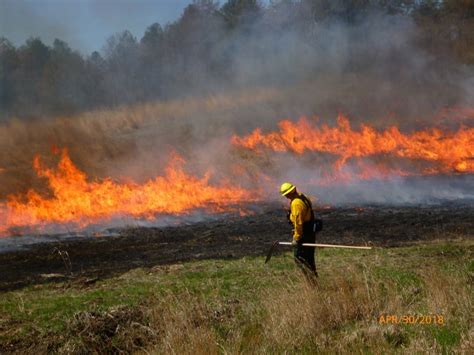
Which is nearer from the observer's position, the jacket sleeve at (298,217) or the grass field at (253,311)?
the grass field at (253,311)

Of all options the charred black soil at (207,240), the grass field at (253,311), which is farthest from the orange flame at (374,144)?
the grass field at (253,311)

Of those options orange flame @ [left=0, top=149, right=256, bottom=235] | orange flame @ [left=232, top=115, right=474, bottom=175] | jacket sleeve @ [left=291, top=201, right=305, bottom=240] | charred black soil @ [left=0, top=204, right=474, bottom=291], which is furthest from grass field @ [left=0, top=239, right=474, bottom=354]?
orange flame @ [left=232, top=115, right=474, bottom=175]

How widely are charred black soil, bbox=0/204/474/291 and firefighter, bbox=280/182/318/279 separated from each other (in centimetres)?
361

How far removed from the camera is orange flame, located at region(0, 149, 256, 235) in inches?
649

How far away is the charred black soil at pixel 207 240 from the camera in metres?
11.1

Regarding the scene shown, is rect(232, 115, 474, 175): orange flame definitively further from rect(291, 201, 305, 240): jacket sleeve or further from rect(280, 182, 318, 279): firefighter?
rect(291, 201, 305, 240): jacket sleeve

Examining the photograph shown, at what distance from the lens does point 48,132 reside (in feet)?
75.7

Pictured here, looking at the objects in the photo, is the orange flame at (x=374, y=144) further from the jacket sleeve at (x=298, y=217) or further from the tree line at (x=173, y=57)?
the jacket sleeve at (x=298, y=217)

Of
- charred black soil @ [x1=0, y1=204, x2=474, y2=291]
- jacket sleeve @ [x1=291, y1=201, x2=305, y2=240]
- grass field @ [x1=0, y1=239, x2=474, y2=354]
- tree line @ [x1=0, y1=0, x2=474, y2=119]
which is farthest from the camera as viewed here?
tree line @ [x1=0, y1=0, x2=474, y2=119]

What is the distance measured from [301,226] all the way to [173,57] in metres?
22.2

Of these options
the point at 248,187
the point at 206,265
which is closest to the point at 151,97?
the point at 248,187

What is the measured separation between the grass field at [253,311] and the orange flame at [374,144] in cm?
1628

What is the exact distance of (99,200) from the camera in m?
17.7

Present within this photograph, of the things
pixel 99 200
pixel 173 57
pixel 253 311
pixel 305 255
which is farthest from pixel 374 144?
pixel 253 311
